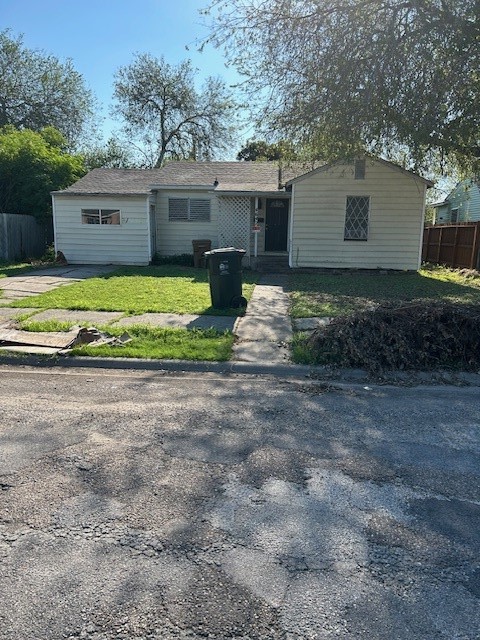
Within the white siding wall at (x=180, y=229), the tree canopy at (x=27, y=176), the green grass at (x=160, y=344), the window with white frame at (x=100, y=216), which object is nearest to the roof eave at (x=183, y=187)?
the white siding wall at (x=180, y=229)

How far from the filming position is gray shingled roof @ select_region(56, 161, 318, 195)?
17891 millimetres

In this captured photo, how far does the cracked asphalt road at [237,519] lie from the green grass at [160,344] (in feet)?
4.79

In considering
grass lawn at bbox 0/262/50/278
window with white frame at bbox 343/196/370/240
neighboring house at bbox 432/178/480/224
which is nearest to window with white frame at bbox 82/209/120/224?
grass lawn at bbox 0/262/50/278

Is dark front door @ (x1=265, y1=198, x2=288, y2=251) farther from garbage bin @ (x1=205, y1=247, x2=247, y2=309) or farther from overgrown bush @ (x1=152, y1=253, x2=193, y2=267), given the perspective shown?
garbage bin @ (x1=205, y1=247, x2=247, y2=309)

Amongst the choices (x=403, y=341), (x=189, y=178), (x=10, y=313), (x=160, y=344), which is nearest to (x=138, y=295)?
(x=10, y=313)

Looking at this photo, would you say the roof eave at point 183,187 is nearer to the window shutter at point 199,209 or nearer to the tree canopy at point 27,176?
the window shutter at point 199,209

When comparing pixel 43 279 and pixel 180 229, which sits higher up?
pixel 180 229

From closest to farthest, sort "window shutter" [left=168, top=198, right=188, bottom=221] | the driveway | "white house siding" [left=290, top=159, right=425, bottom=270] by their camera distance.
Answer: the driveway < "white house siding" [left=290, top=159, right=425, bottom=270] < "window shutter" [left=168, top=198, right=188, bottom=221]

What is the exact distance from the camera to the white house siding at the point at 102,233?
17875 mm

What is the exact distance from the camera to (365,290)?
41.1ft

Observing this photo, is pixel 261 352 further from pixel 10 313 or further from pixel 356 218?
pixel 356 218

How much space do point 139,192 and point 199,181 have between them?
2571 millimetres

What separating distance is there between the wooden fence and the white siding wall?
5.45 m

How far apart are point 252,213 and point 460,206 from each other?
17364 mm
